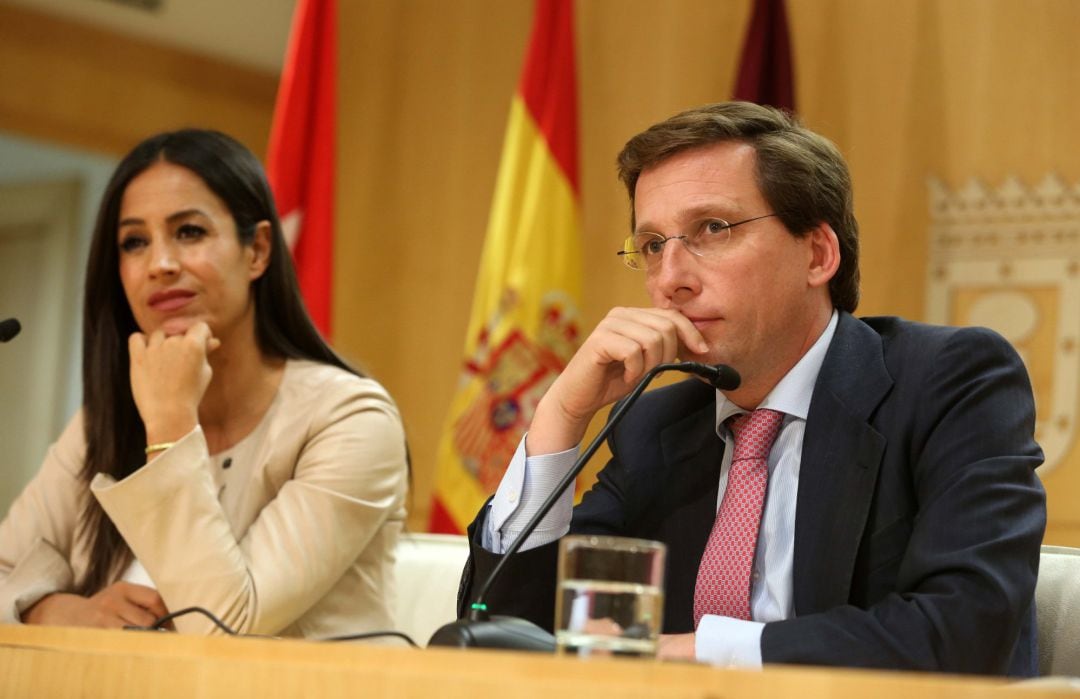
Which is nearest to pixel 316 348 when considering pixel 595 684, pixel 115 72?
pixel 595 684

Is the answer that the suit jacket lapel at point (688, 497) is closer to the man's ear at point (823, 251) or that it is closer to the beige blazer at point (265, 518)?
the man's ear at point (823, 251)

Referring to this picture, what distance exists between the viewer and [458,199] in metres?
4.93

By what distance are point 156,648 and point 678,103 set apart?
3488mm

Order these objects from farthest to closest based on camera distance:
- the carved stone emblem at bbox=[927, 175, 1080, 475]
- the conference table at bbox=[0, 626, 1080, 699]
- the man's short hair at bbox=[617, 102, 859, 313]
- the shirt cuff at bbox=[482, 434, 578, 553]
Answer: the carved stone emblem at bbox=[927, 175, 1080, 475] < the man's short hair at bbox=[617, 102, 859, 313] < the shirt cuff at bbox=[482, 434, 578, 553] < the conference table at bbox=[0, 626, 1080, 699]

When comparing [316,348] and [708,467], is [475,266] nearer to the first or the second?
[316,348]

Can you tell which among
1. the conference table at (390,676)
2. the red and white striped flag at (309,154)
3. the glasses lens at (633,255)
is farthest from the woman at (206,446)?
the red and white striped flag at (309,154)

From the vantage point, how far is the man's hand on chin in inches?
59.4

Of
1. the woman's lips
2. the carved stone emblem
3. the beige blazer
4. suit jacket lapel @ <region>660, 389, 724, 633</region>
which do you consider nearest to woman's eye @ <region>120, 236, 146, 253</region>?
the woman's lips

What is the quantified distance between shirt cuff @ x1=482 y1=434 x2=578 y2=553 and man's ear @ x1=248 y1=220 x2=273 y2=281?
3.33 ft

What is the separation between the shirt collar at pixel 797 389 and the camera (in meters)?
1.83

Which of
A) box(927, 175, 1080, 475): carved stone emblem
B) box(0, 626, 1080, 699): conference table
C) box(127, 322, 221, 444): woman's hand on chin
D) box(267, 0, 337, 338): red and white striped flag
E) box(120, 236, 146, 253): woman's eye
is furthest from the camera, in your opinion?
box(267, 0, 337, 338): red and white striped flag

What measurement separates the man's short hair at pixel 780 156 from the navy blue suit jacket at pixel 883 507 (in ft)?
0.53

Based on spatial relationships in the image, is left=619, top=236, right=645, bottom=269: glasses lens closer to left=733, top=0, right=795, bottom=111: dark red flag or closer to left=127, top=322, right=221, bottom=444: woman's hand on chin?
left=127, top=322, right=221, bottom=444: woman's hand on chin

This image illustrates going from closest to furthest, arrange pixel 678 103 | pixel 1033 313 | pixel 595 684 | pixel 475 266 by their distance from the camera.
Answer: pixel 595 684
pixel 1033 313
pixel 678 103
pixel 475 266
